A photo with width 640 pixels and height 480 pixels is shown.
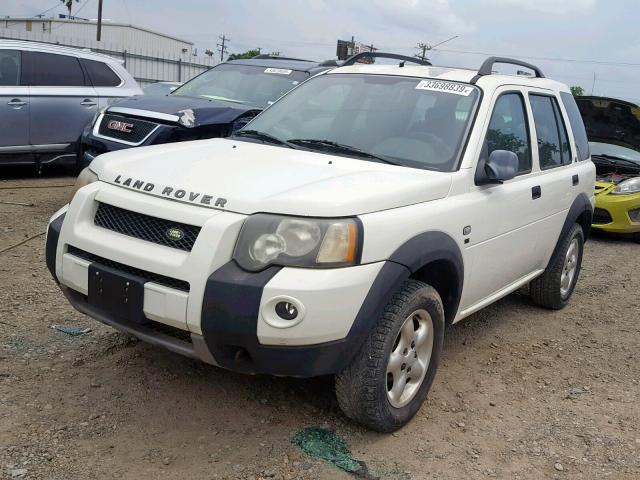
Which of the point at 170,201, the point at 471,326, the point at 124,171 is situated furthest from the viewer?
the point at 471,326

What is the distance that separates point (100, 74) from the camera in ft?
28.7

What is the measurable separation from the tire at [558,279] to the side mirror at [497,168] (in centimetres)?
164

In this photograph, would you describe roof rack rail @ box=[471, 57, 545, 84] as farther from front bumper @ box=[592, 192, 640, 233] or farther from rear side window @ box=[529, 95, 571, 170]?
front bumper @ box=[592, 192, 640, 233]

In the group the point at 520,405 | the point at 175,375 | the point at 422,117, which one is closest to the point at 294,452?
the point at 175,375

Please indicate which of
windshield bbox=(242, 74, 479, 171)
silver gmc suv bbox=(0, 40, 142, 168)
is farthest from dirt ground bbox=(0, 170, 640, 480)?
silver gmc suv bbox=(0, 40, 142, 168)

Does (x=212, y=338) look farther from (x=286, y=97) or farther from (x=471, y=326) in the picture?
(x=471, y=326)

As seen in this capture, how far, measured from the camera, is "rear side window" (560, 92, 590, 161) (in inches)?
206

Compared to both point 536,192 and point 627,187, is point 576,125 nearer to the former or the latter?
point 536,192

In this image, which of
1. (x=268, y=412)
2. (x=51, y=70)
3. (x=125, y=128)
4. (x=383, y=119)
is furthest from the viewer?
(x=51, y=70)

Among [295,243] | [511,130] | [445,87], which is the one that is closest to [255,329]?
[295,243]

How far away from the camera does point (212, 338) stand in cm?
271

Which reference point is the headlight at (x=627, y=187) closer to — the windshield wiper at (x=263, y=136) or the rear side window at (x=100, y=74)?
the windshield wiper at (x=263, y=136)

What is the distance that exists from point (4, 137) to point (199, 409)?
572 cm

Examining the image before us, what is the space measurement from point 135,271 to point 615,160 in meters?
8.08
